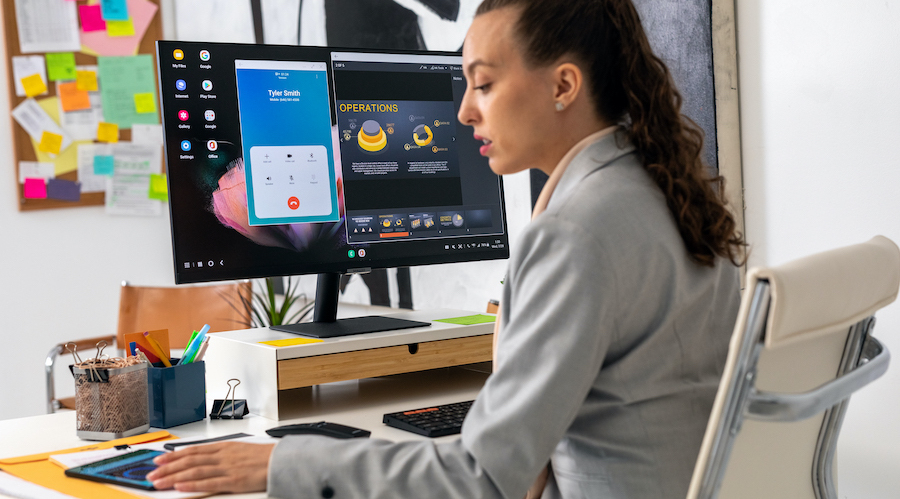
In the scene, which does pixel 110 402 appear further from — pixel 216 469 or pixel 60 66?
pixel 60 66

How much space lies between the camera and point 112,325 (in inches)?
138

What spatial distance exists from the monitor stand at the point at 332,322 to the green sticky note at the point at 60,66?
2.46m

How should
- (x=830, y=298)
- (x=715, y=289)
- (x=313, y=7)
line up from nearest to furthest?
(x=830, y=298) → (x=715, y=289) → (x=313, y=7)

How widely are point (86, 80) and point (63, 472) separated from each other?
111 inches

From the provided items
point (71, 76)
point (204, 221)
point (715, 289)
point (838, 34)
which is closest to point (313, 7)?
point (71, 76)

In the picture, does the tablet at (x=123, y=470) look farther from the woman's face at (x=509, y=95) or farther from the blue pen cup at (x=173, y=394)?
the woman's face at (x=509, y=95)

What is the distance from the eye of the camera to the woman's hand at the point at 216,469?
33.0 inches

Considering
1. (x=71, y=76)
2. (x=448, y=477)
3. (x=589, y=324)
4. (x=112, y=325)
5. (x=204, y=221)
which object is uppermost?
(x=71, y=76)

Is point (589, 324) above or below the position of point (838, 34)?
below

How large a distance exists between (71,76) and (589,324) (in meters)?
3.23

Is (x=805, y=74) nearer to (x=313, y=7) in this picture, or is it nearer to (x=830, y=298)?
(x=830, y=298)

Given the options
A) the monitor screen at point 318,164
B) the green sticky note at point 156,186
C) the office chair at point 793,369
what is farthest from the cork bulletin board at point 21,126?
the office chair at point 793,369

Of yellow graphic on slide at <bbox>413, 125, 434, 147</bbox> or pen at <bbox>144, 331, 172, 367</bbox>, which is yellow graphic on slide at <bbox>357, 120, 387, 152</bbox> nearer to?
yellow graphic on slide at <bbox>413, 125, 434, 147</bbox>

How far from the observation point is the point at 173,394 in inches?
45.8
